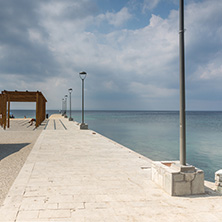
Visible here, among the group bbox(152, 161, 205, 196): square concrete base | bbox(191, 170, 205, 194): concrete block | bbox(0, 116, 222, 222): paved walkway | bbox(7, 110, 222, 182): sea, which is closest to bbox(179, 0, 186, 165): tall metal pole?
bbox(152, 161, 205, 196): square concrete base

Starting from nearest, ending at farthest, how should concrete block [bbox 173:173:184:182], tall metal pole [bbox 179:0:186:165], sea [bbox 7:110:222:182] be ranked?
concrete block [bbox 173:173:184:182] → tall metal pole [bbox 179:0:186:165] → sea [bbox 7:110:222:182]

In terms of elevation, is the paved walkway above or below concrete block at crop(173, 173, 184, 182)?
below

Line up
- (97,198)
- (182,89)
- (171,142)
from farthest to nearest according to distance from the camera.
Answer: (171,142)
(182,89)
(97,198)

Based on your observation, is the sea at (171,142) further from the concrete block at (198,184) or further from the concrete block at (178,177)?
the concrete block at (178,177)

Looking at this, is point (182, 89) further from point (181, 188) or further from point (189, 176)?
point (181, 188)

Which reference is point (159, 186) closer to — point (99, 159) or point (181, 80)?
point (181, 80)

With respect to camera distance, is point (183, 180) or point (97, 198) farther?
point (183, 180)

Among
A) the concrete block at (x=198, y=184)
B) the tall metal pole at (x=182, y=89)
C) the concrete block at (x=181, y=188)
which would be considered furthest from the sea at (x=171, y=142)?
the tall metal pole at (x=182, y=89)

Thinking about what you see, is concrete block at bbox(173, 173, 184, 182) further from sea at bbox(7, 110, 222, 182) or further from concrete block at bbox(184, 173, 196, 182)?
sea at bbox(7, 110, 222, 182)

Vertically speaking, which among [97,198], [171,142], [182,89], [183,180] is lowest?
[171,142]

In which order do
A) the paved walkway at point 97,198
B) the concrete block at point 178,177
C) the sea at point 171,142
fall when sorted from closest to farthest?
Answer: the paved walkway at point 97,198, the concrete block at point 178,177, the sea at point 171,142

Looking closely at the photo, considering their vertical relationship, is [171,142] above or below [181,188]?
below

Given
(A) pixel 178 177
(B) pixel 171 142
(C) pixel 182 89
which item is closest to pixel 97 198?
(A) pixel 178 177

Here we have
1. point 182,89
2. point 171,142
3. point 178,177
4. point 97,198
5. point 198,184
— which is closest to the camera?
point 97,198
